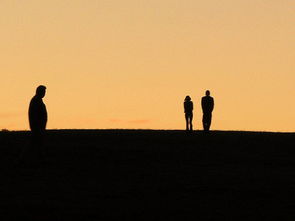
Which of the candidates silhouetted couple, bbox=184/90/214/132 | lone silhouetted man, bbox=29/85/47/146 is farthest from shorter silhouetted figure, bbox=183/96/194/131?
lone silhouetted man, bbox=29/85/47/146

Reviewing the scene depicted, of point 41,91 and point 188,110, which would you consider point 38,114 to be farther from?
point 188,110

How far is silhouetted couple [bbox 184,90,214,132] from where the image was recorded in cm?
4191

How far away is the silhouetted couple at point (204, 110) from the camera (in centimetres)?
4191

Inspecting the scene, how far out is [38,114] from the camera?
90.0 ft

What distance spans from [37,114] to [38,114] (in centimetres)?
3
